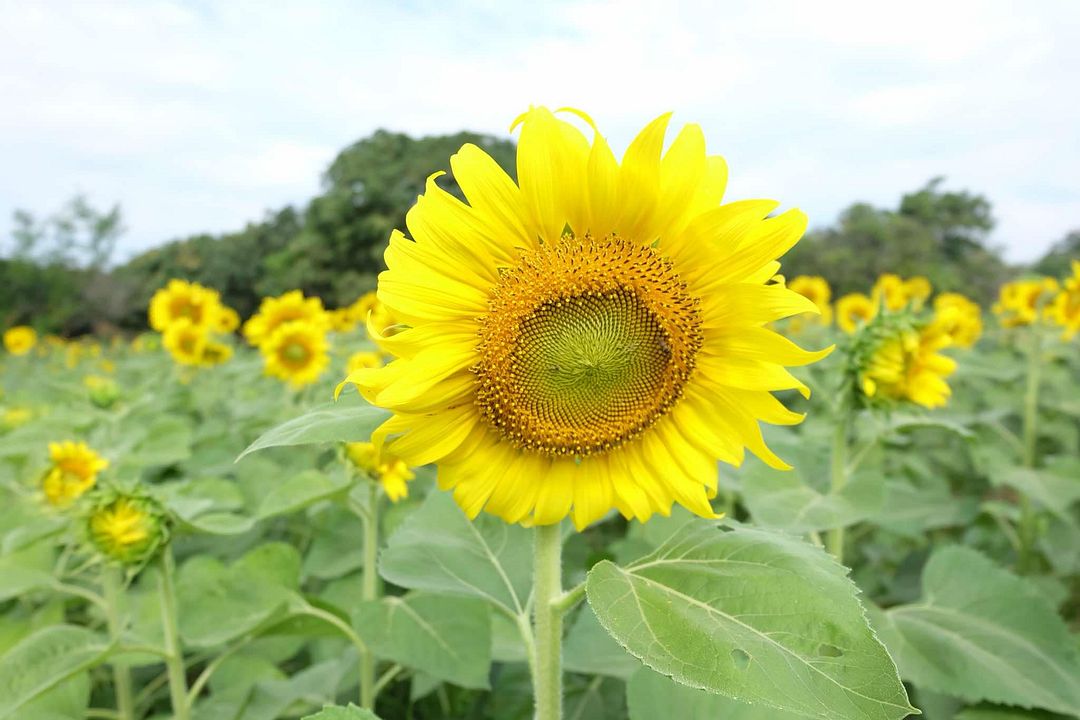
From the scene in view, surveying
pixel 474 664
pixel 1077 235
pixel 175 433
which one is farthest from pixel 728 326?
pixel 1077 235

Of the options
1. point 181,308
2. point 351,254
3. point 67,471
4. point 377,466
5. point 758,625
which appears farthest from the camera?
point 351,254

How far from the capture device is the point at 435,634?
1.73m

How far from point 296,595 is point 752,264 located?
1295 millimetres

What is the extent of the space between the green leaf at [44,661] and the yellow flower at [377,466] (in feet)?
2.23

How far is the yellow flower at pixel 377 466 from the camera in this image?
2.04 metres

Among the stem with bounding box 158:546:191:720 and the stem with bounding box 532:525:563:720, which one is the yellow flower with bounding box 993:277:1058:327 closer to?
the stem with bounding box 532:525:563:720

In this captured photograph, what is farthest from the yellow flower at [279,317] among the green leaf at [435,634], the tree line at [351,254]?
the tree line at [351,254]

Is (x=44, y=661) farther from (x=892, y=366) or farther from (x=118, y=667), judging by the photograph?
(x=892, y=366)

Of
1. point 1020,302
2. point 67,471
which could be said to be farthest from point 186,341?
point 1020,302

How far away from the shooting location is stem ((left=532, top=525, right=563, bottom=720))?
1.23 m

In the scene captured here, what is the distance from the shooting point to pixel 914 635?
5.66 ft

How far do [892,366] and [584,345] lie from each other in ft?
3.97

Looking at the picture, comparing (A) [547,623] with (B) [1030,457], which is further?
(B) [1030,457]

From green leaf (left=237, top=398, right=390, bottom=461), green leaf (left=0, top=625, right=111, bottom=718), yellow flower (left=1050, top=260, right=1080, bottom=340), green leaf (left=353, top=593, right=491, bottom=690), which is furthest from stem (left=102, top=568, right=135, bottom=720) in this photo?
yellow flower (left=1050, top=260, right=1080, bottom=340)
